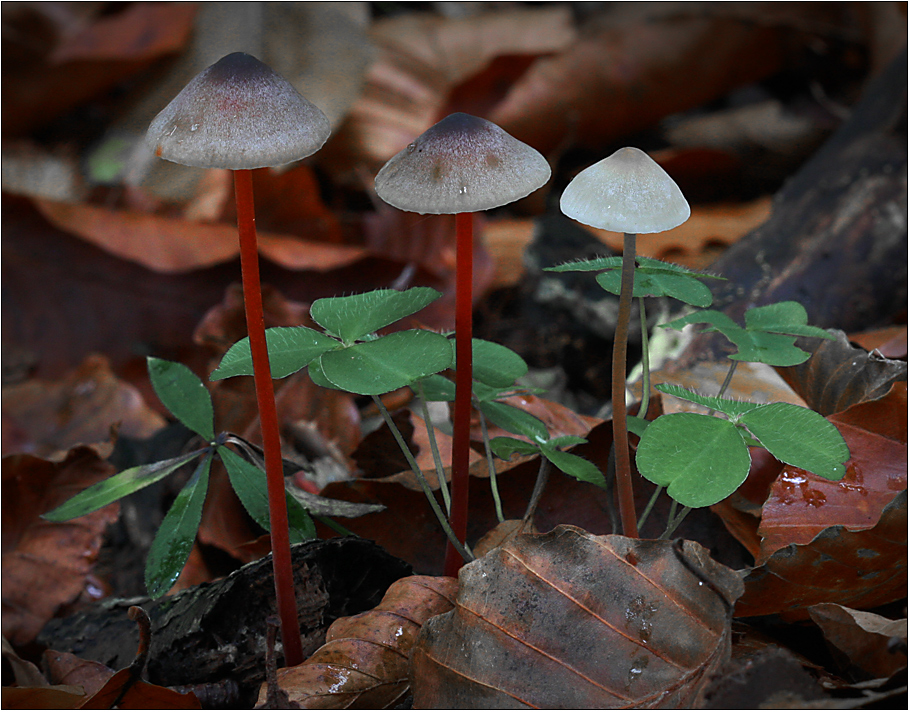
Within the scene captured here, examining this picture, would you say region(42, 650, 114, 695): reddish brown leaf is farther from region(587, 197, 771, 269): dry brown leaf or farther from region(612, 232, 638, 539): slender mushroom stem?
region(587, 197, 771, 269): dry brown leaf

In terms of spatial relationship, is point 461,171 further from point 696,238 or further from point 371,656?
point 696,238

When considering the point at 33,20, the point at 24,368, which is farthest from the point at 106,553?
the point at 33,20

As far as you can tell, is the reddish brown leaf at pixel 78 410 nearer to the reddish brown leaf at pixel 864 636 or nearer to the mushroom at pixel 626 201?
the mushroom at pixel 626 201

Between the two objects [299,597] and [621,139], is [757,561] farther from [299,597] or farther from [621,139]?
[621,139]

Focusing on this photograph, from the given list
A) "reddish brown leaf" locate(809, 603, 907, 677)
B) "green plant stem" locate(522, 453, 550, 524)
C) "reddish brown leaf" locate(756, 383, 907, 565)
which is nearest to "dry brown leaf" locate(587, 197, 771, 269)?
"reddish brown leaf" locate(756, 383, 907, 565)

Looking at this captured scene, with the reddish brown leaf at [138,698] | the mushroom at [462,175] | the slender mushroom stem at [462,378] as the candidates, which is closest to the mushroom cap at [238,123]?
the mushroom at [462,175]
